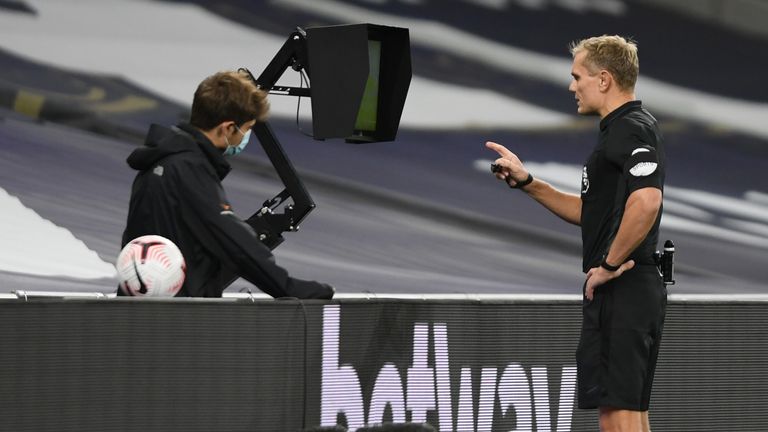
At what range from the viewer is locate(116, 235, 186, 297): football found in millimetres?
3160

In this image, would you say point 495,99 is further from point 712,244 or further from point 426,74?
point 712,244

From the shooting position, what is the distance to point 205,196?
3.25 meters

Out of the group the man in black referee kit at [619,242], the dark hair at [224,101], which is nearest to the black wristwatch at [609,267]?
the man in black referee kit at [619,242]

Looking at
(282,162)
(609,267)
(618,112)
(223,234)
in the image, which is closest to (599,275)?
(609,267)

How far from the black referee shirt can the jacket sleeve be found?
2.66 ft

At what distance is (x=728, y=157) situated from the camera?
9.76m

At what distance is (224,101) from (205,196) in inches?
10.4

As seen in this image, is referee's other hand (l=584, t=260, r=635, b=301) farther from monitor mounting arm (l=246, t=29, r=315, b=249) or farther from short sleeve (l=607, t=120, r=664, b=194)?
monitor mounting arm (l=246, t=29, r=315, b=249)

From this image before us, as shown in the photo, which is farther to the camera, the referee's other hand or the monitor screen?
the monitor screen

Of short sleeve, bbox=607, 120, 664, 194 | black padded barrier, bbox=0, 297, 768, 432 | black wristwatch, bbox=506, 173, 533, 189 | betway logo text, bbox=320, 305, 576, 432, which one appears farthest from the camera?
black wristwatch, bbox=506, 173, 533, 189

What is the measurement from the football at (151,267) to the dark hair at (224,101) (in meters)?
0.36

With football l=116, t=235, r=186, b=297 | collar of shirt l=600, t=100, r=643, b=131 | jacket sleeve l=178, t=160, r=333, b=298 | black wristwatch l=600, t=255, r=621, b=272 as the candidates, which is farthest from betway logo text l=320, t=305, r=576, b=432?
collar of shirt l=600, t=100, r=643, b=131

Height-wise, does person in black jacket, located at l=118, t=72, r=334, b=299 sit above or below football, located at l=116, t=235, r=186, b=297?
above

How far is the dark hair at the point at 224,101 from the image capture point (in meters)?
3.32
